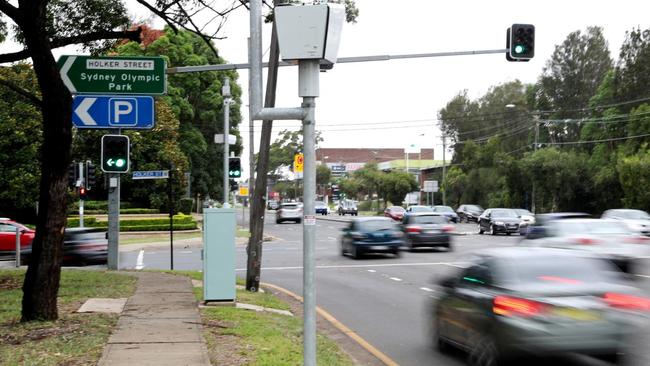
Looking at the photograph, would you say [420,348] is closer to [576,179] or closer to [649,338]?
[649,338]

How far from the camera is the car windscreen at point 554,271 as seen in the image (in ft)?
24.5

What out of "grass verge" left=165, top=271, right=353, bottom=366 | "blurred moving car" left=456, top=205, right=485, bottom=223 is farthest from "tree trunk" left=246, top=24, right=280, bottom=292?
"blurred moving car" left=456, top=205, right=485, bottom=223

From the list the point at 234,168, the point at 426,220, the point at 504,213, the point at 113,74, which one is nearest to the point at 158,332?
the point at 113,74

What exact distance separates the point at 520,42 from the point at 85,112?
9.97 meters

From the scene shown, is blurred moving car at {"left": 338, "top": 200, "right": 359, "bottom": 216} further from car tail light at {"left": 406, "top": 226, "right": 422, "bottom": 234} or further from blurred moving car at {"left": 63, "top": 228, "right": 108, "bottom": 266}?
blurred moving car at {"left": 63, "top": 228, "right": 108, "bottom": 266}

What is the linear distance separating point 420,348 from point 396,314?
9.59 ft

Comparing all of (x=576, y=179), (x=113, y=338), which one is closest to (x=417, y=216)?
(x=113, y=338)

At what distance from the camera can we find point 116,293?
12805 mm

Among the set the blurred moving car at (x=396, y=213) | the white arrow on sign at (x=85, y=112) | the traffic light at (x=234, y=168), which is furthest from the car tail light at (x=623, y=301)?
the blurred moving car at (x=396, y=213)

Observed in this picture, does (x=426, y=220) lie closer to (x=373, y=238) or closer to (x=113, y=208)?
(x=373, y=238)

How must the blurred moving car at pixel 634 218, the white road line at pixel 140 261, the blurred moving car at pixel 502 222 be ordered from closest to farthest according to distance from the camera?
the white road line at pixel 140 261, the blurred moving car at pixel 634 218, the blurred moving car at pixel 502 222

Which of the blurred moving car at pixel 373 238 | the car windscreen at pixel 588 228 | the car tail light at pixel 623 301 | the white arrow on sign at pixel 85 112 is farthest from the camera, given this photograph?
the blurred moving car at pixel 373 238

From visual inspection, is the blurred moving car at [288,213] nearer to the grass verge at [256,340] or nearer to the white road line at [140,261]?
the white road line at [140,261]

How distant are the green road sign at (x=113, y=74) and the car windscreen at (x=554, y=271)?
790 centimetres
